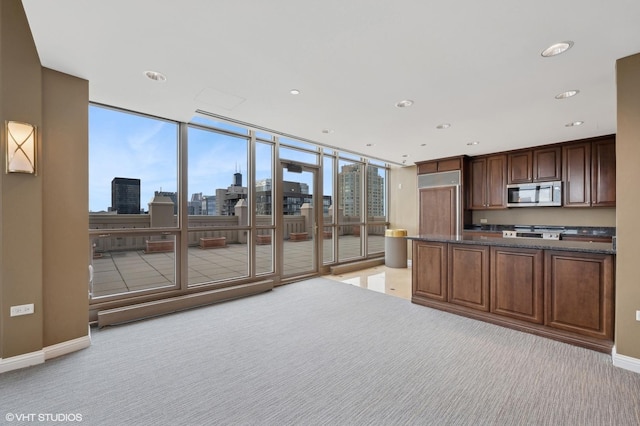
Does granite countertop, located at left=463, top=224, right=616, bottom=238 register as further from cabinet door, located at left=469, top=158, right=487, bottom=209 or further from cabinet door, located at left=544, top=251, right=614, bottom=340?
cabinet door, located at left=544, top=251, right=614, bottom=340

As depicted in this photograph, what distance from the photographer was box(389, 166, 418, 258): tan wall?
7316 millimetres

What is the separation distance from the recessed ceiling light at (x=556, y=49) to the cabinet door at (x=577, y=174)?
376 centimetres

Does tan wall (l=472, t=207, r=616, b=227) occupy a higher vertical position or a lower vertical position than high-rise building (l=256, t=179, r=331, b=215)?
lower

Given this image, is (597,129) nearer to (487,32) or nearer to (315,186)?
(487,32)

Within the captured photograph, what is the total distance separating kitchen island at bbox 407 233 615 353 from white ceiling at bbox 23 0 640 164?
1.75 meters

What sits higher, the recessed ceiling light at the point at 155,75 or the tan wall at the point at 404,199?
the recessed ceiling light at the point at 155,75

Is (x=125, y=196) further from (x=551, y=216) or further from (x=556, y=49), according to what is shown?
(x=551, y=216)

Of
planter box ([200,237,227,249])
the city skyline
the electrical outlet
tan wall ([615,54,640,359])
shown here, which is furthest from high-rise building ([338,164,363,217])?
the electrical outlet

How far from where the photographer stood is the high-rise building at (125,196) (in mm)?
3600

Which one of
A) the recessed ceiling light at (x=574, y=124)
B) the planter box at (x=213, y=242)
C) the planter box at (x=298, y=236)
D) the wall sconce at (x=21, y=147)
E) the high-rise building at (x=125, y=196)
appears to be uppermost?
the recessed ceiling light at (x=574, y=124)

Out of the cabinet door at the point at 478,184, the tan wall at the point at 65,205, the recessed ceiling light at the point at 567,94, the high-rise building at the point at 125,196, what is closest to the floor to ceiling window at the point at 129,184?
the high-rise building at the point at 125,196

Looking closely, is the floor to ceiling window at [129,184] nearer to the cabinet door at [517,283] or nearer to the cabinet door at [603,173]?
the cabinet door at [517,283]

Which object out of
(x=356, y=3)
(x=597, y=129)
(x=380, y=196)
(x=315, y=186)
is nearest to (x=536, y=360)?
(x=356, y=3)

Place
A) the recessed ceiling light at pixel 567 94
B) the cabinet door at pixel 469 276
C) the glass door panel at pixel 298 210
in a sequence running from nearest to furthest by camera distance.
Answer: the recessed ceiling light at pixel 567 94
the cabinet door at pixel 469 276
the glass door panel at pixel 298 210
